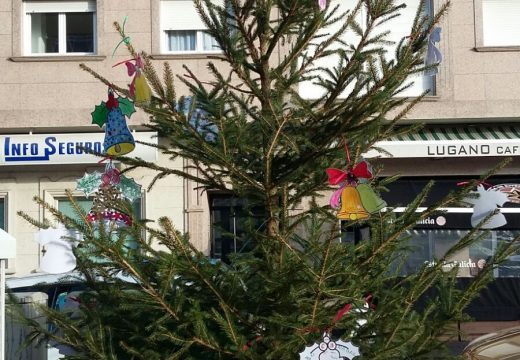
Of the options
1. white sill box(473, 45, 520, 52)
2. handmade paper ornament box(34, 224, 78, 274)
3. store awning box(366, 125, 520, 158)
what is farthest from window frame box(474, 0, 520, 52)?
handmade paper ornament box(34, 224, 78, 274)

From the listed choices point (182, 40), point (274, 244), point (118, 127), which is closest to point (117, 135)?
point (118, 127)

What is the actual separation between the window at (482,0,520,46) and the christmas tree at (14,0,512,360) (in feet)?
39.3

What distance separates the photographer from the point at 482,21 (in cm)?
1623

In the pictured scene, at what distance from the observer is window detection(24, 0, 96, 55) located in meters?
16.2

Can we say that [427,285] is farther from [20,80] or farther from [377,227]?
[20,80]

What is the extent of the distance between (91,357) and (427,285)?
1771 mm

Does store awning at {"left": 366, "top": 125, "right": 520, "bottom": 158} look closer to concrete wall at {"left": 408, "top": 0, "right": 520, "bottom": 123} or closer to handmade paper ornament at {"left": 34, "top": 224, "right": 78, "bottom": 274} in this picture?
concrete wall at {"left": 408, "top": 0, "right": 520, "bottom": 123}

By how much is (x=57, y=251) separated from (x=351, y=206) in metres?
1.70

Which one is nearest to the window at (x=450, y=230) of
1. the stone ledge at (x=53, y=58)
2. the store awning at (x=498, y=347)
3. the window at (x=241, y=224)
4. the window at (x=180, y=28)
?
the window at (x=180, y=28)

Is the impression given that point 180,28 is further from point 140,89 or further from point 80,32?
point 140,89

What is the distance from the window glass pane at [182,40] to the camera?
16094mm

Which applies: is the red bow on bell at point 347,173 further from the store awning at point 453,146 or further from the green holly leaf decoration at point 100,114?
the store awning at point 453,146

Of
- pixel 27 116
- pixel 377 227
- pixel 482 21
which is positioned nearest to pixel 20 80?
pixel 27 116

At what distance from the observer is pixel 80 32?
1636 cm
